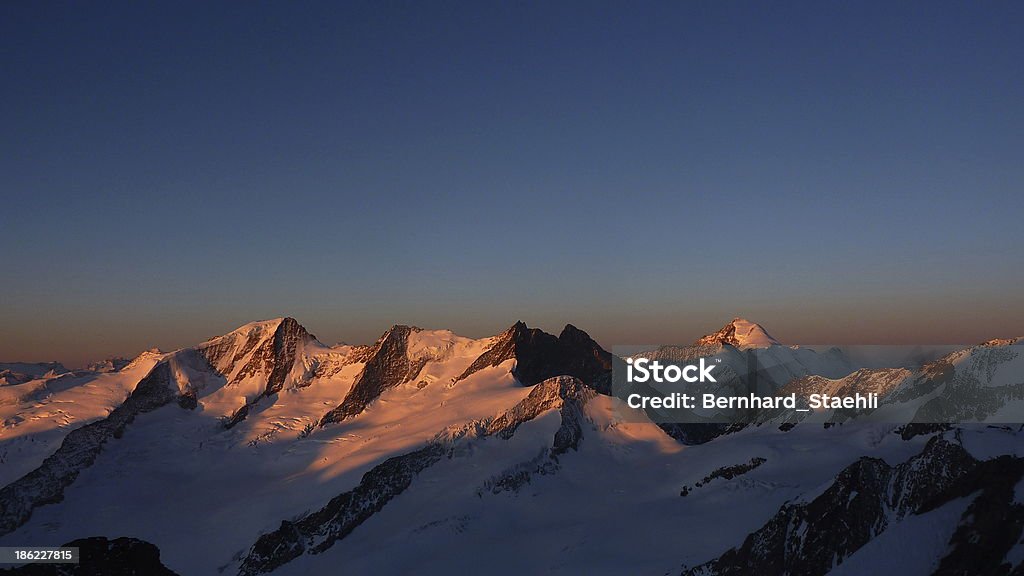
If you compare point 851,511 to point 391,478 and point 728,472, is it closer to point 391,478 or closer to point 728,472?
point 728,472

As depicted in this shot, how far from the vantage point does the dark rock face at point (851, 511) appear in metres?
77.3

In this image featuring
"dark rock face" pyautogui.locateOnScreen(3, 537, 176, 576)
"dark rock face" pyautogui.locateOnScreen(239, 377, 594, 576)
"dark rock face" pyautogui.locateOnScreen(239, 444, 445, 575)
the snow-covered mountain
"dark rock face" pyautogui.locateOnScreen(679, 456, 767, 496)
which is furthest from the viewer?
"dark rock face" pyautogui.locateOnScreen(239, 377, 594, 576)

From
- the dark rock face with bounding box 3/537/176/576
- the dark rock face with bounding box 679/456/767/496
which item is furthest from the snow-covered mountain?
the dark rock face with bounding box 3/537/176/576

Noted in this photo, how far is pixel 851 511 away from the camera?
8469cm

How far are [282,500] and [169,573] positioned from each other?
116783 mm

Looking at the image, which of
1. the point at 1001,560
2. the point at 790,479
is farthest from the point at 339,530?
the point at 1001,560

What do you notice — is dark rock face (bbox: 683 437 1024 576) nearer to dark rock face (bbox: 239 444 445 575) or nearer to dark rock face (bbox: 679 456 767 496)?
dark rock face (bbox: 679 456 767 496)

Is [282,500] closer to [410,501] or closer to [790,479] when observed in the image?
[410,501]

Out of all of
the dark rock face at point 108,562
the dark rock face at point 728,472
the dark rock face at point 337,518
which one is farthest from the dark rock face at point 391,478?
the dark rock face at point 108,562

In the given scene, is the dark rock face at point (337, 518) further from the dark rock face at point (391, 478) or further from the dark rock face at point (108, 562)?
the dark rock face at point (108, 562)

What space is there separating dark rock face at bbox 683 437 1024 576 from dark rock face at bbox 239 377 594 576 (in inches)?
3117

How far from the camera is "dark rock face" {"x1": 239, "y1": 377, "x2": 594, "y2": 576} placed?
148 meters

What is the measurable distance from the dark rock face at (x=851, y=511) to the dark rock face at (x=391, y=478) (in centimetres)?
7918

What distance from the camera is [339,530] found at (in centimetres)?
15250
